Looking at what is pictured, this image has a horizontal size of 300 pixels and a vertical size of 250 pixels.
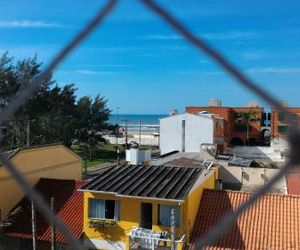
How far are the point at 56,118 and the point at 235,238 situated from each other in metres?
30.0

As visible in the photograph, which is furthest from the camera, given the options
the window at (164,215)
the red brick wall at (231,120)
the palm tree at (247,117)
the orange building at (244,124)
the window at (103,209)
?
the palm tree at (247,117)

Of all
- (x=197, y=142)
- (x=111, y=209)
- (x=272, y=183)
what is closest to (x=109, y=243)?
(x=111, y=209)

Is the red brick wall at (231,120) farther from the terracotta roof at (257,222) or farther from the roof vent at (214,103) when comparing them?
the terracotta roof at (257,222)

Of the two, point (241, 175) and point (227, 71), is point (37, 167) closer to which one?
point (241, 175)

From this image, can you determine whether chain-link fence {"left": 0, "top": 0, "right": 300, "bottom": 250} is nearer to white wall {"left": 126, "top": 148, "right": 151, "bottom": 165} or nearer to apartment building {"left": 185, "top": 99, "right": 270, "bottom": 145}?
white wall {"left": 126, "top": 148, "right": 151, "bottom": 165}

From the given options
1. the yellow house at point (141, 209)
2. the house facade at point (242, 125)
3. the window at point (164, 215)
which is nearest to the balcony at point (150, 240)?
the yellow house at point (141, 209)

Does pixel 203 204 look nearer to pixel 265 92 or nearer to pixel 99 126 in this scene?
pixel 265 92

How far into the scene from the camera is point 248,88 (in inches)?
38.6

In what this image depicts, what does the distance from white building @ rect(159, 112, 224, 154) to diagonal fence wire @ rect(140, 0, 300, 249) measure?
39284 millimetres

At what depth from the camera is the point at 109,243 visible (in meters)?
15.0

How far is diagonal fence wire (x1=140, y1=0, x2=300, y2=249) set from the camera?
2.97 ft

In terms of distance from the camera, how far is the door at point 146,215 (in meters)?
14.8

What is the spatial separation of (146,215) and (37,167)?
18.5 ft

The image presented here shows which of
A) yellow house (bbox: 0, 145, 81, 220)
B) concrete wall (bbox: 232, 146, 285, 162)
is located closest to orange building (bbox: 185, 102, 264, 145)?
concrete wall (bbox: 232, 146, 285, 162)
